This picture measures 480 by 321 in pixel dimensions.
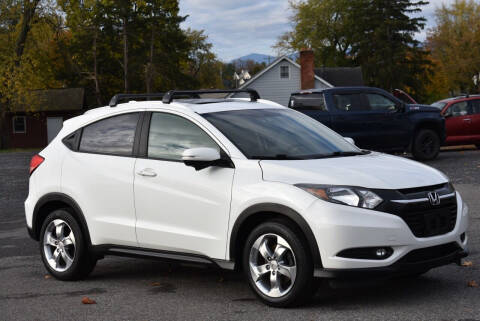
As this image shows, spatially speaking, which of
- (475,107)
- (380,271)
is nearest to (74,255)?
(380,271)

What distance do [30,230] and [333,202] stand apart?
12.2ft

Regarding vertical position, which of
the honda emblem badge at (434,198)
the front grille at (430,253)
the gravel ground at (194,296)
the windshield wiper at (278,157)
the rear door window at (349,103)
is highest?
the rear door window at (349,103)

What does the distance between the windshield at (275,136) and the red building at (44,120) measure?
5677 centimetres

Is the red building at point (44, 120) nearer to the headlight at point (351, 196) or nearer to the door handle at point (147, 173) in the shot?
the door handle at point (147, 173)

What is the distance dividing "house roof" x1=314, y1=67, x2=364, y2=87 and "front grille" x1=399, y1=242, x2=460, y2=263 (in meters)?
59.6

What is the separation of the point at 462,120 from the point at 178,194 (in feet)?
61.0

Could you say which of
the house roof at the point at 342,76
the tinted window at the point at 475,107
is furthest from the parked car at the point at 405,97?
the house roof at the point at 342,76

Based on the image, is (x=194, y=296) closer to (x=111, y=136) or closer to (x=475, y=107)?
(x=111, y=136)

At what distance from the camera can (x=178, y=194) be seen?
664cm

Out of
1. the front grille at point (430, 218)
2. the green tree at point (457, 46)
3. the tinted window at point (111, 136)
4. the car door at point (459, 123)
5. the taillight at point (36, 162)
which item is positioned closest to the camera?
the front grille at point (430, 218)

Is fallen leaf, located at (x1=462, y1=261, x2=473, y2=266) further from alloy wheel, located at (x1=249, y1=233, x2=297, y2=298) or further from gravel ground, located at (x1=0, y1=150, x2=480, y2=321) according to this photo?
alloy wheel, located at (x1=249, y1=233, x2=297, y2=298)

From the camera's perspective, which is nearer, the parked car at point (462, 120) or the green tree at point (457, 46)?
the parked car at point (462, 120)

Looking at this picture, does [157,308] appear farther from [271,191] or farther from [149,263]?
[149,263]

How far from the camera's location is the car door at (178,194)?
6.40 m
